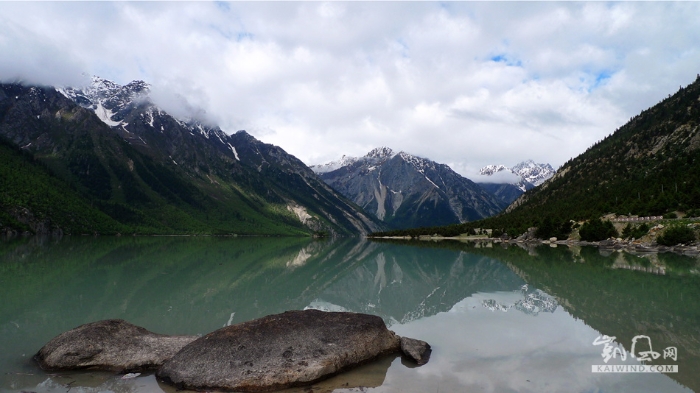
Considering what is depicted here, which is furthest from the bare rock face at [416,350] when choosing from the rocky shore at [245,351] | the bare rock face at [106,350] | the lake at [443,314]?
the bare rock face at [106,350]

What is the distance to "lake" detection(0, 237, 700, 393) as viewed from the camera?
11.9 m

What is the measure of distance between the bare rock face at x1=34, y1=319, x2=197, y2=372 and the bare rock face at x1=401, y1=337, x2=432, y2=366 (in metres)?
8.55

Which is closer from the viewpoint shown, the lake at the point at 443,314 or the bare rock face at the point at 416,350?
the lake at the point at 443,314

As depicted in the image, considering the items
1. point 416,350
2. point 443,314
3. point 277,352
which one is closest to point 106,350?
point 277,352

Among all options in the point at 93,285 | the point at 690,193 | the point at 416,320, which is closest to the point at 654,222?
the point at 690,193

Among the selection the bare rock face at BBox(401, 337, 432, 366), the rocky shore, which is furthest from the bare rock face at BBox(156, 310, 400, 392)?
the bare rock face at BBox(401, 337, 432, 366)

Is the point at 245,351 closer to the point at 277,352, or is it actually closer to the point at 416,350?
the point at 277,352

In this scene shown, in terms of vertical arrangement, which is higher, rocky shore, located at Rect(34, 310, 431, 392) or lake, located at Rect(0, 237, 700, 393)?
rocky shore, located at Rect(34, 310, 431, 392)

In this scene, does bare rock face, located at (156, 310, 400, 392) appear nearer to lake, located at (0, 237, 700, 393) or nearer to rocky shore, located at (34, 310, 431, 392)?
rocky shore, located at (34, 310, 431, 392)

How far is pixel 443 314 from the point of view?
22.2 meters

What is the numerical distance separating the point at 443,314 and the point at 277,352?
491 inches

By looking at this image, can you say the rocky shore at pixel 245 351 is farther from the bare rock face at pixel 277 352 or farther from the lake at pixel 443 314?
the lake at pixel 443 314

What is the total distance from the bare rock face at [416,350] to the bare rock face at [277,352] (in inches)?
18.9

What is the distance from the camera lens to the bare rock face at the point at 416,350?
1378cm
